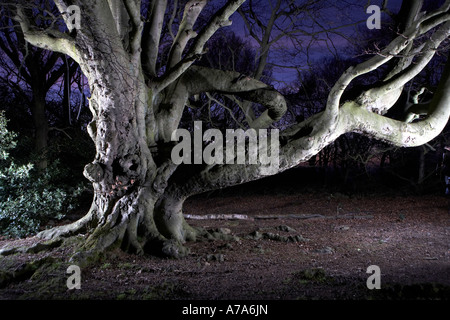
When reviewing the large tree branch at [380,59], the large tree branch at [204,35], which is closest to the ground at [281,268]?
the large tree branch at [380,59]

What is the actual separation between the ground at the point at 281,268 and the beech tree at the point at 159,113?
24.8 inches

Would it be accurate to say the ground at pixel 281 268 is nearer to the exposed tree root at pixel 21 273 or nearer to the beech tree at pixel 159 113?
the exposed tree root at pixel 21 273

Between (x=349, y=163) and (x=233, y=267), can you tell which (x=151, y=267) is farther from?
(x=349, y=163)

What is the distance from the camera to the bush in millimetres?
7750

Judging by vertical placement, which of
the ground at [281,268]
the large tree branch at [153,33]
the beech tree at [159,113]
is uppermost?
the large tree branch at [153,33]

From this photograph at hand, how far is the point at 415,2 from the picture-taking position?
237 inches

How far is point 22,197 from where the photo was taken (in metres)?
8.09

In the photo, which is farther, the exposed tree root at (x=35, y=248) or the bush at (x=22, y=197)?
the bush at (x=22, y=197)

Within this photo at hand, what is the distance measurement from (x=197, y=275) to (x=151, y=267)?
2.57 ft

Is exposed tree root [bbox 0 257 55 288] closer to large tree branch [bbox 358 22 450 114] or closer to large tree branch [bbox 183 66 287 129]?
large tree branch [bbox 183 66 287 129]

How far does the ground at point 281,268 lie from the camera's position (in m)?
3.47

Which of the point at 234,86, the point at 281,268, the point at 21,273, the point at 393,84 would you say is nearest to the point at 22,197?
the point at 21,273

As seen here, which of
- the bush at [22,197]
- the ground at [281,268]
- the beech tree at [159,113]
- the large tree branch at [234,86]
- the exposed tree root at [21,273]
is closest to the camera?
the ground at [281,268]
